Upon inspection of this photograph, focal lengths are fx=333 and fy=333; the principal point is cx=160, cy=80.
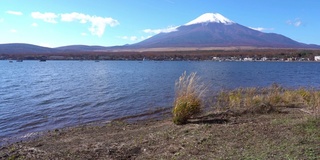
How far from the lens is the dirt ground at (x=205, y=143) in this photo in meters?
6.99

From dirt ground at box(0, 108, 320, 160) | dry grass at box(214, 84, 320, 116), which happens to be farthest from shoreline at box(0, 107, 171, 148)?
dry grass at box(214, 84, 320, 116)

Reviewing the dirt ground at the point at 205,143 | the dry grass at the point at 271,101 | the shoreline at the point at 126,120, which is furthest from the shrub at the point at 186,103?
the shoreline at the point at 126,120

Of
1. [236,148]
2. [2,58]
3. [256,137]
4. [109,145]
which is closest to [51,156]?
[109,145]

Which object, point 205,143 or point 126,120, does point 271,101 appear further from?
point 205,143

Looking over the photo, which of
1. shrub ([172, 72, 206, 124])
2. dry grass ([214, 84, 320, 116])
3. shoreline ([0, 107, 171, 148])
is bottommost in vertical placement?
shoreline ([0, 107, 171, 148])

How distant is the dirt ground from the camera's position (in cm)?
699

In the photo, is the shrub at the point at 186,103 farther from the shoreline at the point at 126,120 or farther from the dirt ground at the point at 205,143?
the shoreline at the point at 126,120

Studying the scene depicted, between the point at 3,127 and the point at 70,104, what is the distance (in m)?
6.98

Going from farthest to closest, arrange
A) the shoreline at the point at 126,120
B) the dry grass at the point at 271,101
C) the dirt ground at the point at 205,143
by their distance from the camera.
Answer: the dry grass at the point at 271,101, the shoreline at the point at 126,120, the dirt ground at the point at 205,143

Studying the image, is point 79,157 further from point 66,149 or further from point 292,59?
point 292,59

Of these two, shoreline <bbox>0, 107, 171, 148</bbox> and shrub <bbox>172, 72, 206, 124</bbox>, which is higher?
shrub <bbox>172, 72, 206, 124</bbox>

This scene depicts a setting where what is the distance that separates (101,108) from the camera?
19750 millimetres

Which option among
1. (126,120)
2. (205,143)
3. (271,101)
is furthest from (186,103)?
(271,101)

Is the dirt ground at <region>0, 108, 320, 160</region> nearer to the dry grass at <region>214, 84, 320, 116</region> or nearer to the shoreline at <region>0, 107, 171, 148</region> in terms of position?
the shoreline at <region>0, 107, 171, 148</region>
